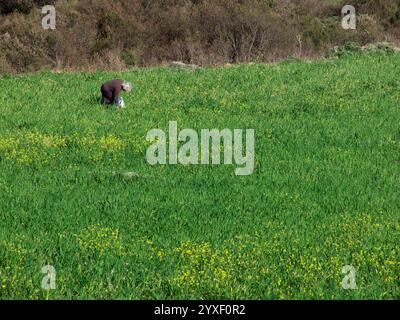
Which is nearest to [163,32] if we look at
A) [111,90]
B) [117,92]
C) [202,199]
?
[111,90]

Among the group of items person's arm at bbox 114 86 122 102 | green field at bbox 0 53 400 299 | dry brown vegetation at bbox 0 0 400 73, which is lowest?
green field at bbox 0 53 400 299

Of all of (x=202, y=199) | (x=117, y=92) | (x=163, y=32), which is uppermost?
(x=163, y=32)

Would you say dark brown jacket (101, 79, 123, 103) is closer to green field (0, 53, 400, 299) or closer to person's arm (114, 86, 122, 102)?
person's arm (114, 86, 122, 102)

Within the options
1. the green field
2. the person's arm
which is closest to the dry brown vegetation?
the person's arm

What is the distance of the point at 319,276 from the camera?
26.4ft

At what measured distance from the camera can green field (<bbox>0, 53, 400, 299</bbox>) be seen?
800 centimetres

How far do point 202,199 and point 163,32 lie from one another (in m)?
35.2

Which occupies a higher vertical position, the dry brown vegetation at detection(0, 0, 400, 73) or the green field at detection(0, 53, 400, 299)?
the dry brown vegetation at detection(0, 0, 400, 73)

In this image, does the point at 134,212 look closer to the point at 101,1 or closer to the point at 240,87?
the point at 240,87

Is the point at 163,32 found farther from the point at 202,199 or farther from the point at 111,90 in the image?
the point at 202,199

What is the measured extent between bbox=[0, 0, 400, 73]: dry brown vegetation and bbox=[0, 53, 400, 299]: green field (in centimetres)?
1769

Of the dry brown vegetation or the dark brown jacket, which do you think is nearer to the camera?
the dark brown jacket

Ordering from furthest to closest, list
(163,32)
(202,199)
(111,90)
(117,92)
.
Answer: (163,32)
(111,90)
(117,92)
(202,199)

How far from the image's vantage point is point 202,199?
37.0 ft
